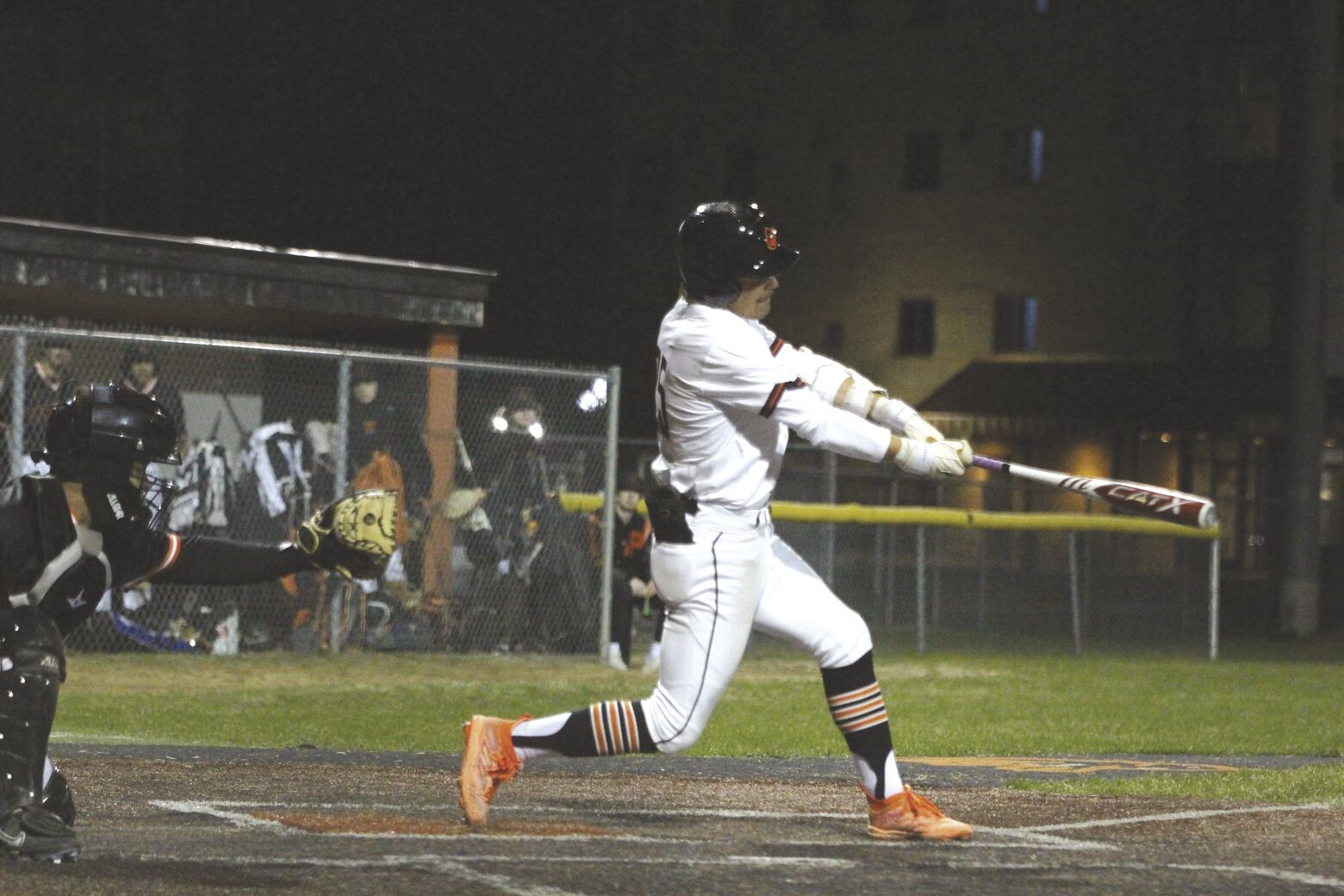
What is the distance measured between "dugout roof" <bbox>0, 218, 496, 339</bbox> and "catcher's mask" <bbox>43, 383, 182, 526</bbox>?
9.83 metres

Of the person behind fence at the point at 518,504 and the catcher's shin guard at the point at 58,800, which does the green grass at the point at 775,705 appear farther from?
the catcher's shin guard at the point at 58,800

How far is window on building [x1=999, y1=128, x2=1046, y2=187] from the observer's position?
133 feet

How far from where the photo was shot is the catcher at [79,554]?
561 centimetres

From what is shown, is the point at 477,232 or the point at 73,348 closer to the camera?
the point at 73,348

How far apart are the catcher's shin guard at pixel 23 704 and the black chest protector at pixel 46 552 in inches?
3.8

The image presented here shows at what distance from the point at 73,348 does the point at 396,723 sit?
564 cm

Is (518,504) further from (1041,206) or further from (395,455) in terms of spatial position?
(1041,206)

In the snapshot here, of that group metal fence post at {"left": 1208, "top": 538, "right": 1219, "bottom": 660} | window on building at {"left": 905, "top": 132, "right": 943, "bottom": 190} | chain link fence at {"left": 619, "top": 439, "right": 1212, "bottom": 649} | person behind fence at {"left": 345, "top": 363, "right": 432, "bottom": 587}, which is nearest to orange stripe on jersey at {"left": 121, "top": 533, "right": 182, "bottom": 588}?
person behind fence at {"left": 345, "top": 363, "right": 432, "bottom": 587}

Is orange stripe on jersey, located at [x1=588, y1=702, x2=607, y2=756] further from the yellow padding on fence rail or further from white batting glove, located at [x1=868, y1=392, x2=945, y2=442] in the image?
the yellow padding on fence rail

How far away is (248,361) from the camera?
56.1 ft

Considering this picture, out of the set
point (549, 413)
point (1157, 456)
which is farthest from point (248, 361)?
point (1157, 456)

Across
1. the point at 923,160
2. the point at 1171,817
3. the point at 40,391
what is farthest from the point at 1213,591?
the point at 923,160

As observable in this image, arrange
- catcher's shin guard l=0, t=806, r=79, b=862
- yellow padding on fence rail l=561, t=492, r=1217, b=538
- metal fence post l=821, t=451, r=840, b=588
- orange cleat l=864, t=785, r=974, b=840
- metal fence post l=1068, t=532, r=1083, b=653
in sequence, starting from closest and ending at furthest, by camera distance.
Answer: catcher's shin guard l=0, t=806, r=79, b=862
orange cleat l=864, t=785, r=974, b=840
yellow padding on fence rail l=561, t=492, r=1217, b=538
metal fence post l=1068, t=532, r=1083, b=653
metal fence post l=821, t=451, r=840, b=588

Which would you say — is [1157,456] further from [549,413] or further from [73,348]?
[73,348]
